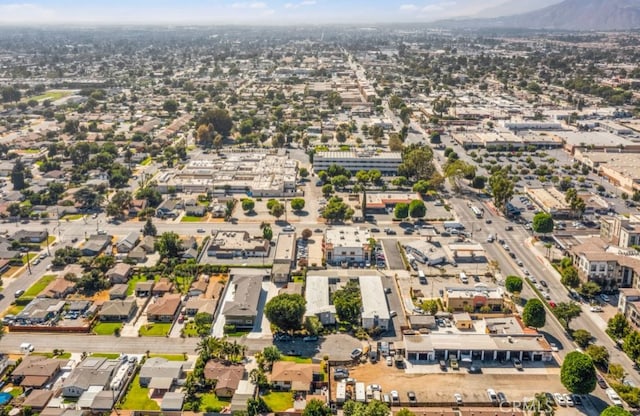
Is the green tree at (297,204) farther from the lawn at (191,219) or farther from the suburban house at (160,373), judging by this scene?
the suburban house at (160,373)

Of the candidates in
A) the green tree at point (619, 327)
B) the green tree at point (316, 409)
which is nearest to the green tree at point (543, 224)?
the green tree at point (619, 327)

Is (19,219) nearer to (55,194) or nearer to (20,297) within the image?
(55,194)

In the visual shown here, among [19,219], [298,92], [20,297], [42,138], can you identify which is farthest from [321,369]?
[298,92]

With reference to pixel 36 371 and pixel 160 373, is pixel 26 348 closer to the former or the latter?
pixel 36 371

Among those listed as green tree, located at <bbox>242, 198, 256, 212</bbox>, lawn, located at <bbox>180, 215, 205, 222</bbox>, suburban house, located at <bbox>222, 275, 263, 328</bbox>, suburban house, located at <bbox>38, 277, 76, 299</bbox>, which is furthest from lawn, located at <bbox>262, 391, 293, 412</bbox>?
green tree, located at <bbox>242, 198, 256, 212</bbox>

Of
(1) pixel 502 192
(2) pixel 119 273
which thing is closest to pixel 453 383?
(2) pixel 119 273

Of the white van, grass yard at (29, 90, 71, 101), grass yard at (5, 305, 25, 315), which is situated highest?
grass yard at (29, 90, 71, 101)

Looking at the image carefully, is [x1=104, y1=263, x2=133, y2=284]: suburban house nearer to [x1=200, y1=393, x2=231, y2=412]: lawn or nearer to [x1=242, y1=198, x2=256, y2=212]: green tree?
[x1=242, y1=198, x2=256, y2=212]: green tree
